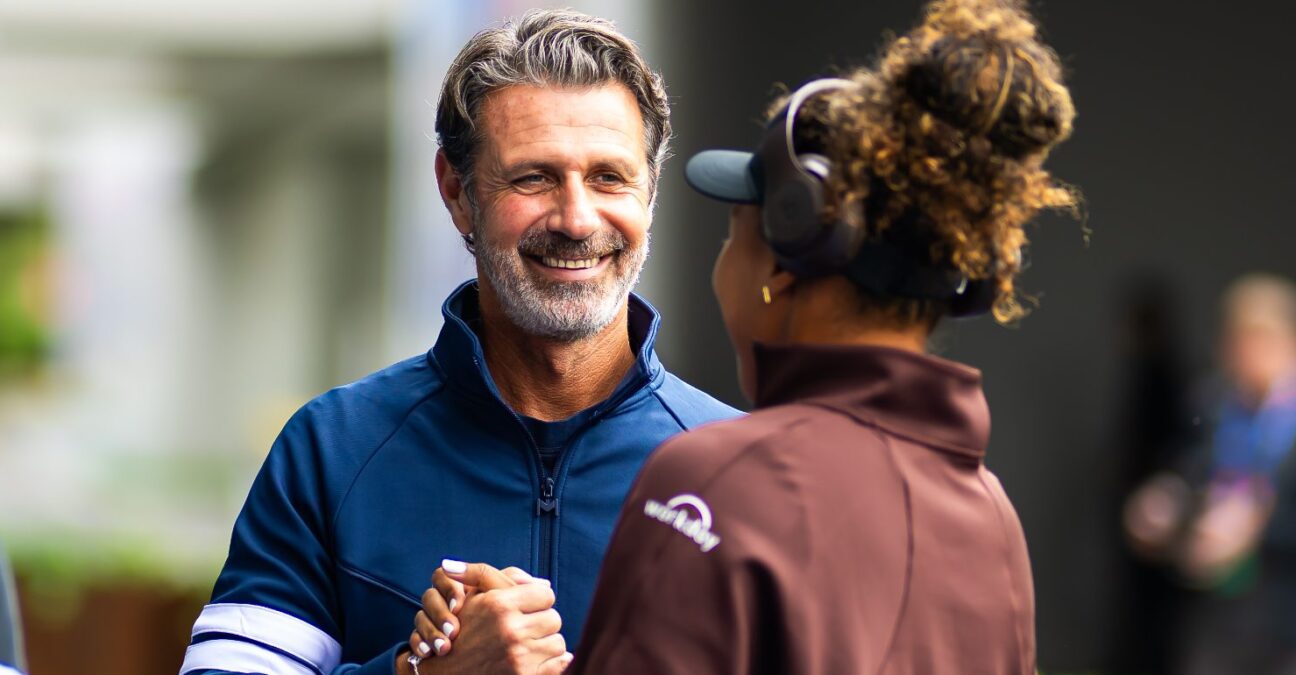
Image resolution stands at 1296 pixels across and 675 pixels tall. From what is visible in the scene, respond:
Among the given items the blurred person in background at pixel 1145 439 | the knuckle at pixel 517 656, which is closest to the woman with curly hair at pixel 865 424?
the knuckle at pixel 517 656

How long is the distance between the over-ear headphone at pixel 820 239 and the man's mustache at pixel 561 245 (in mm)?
708

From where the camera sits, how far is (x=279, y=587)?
2379 mm

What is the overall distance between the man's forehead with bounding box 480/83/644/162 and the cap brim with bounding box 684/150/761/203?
0.59 meters

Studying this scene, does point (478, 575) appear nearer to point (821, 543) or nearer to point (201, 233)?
Result: point (821, 543)

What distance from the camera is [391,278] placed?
8711 millimetres

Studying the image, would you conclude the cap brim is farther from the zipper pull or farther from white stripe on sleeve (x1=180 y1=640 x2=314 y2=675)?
white stripe on sleeve (x1=180 y1=640 x2=314 y2=675)

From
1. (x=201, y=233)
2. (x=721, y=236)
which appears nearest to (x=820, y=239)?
(x=721, y=236)

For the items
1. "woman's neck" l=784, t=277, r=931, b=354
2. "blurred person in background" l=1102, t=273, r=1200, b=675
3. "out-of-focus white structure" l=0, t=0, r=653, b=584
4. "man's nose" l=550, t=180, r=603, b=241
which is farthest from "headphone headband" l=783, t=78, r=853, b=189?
"blurred person in background" l=1102, t=273, r=1200, b=675

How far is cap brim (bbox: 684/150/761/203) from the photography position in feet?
6.29

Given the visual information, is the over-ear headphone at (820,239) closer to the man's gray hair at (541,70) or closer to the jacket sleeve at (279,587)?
the man's gray hair at (541,70)

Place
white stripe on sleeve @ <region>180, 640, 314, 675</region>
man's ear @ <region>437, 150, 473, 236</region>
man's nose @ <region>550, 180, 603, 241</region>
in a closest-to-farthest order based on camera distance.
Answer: white stripe on sleeve @ <region>180, 640, 314, 675</region>
man's nose @ <region>550, 180, 603, 241</region>
man's ear @ <region>437, 150, 473, 236</region>

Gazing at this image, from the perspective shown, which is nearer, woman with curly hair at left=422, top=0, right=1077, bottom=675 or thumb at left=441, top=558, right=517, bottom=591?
woman with curly hair at left=422, top=0, right=1077, bottom=675

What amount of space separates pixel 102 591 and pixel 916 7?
4.28 m

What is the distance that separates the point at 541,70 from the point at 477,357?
45cm
